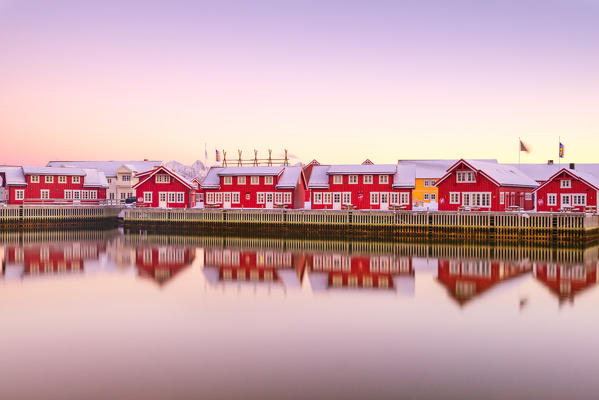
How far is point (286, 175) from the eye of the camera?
57.3m

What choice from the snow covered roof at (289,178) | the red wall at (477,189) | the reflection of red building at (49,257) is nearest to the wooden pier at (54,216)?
the reflection of red building at (49,257)

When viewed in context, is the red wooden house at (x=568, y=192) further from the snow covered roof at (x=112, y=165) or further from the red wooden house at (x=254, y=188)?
the snow covered roof at (x=112, y=165)

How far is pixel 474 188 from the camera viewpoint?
1898 inches

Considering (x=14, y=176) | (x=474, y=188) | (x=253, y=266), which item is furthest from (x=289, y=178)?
(x=14, y=176)

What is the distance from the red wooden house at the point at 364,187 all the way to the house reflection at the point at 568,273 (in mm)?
17998

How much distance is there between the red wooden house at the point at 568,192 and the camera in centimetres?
4638

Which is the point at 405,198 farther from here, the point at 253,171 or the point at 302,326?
the point at 302,326

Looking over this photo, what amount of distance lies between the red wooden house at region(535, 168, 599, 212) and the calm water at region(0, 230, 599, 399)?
1155cm

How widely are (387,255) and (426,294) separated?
11.7 metres

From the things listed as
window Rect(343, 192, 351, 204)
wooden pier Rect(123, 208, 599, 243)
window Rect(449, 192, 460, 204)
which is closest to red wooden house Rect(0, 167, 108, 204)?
wooden pier Rect(123, 208, 599, 243)

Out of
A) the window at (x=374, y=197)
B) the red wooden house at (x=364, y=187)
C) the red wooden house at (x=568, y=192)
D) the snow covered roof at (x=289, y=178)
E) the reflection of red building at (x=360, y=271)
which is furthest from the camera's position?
the snow covered roof at (x=289, y=178)

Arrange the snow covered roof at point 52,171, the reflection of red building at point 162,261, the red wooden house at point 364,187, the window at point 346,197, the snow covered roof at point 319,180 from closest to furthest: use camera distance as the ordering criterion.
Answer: the reflection of red building at point 162,261, the red wooden house at point 364,187, the window at point 346,197, the snow covered roof at point 319,180, the snow covered roof at point 52,171

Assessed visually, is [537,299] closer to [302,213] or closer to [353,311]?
[353,311]

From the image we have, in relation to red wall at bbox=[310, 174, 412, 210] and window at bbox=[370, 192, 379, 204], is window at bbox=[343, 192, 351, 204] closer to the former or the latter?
red wall at bbox=[310, 174, 412, 210]
